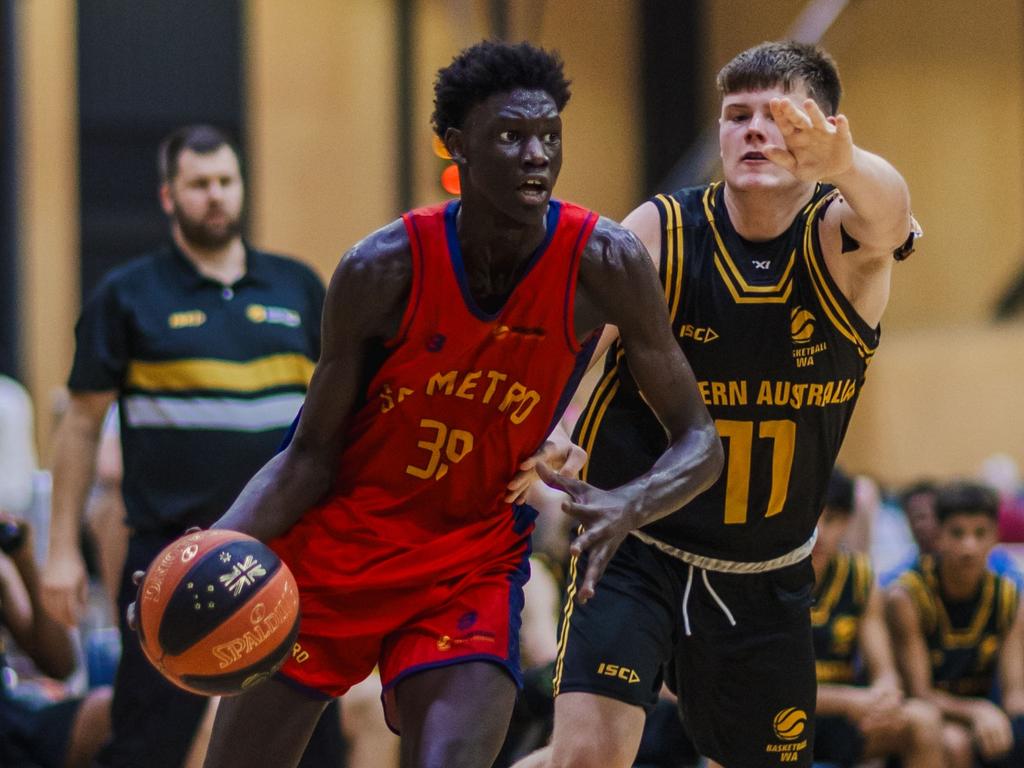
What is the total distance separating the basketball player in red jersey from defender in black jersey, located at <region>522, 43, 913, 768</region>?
0.54 metres

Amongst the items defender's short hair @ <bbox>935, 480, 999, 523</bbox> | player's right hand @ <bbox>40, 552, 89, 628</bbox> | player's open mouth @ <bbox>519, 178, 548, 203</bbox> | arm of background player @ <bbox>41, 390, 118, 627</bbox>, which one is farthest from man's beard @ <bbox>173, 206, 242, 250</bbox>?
defender's short hair @ <bbox>935, 480, 999, 523</bbox>

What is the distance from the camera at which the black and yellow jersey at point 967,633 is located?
729 cm

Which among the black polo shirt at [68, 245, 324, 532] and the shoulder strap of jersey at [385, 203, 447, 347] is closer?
the shoulder strap of jersey at [385, 203, 447, 347]

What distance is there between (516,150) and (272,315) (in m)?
2.51

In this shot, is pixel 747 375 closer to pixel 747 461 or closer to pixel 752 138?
pixel 747 461

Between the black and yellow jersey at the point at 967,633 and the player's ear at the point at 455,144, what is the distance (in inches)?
174

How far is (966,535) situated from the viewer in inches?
287

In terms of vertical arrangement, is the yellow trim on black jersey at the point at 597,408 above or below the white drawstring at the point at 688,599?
above

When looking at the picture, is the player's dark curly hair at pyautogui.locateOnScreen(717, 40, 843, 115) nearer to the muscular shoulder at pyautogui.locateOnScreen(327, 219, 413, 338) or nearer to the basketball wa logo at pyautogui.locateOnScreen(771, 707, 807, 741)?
the muscular shoulder at pyautogui.locateOnScreen(327, 219, 413, 338)

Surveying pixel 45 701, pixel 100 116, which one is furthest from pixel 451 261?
pixel 100 116

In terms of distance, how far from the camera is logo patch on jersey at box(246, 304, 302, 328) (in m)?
5.80

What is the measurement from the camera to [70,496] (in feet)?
19.2

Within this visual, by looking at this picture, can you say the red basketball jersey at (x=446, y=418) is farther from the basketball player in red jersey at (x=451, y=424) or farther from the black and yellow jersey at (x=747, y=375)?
the black and yellow jersey at (x=747, y=375)

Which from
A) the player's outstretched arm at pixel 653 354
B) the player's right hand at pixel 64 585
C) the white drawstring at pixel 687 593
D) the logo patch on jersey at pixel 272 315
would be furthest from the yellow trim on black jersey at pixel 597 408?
the player's right hand at pixel 64 585
